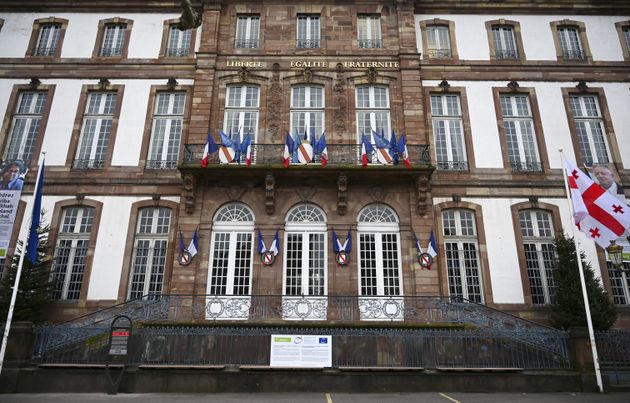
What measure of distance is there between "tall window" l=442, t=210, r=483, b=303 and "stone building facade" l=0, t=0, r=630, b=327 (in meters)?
0.08

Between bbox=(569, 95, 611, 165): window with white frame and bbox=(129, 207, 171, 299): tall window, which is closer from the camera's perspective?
bbox=(129, 207, 171, 299): tall window

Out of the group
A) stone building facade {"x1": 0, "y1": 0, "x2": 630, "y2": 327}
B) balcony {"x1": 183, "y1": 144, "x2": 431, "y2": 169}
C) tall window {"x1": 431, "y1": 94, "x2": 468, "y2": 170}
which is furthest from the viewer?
tall window {"x1": 431, "y1": 94, "x2": 468, "y2": 170}

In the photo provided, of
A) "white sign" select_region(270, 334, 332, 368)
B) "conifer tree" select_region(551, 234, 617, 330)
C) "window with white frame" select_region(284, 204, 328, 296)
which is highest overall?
"window with white frame" select_region(284, 204, 328, 296)

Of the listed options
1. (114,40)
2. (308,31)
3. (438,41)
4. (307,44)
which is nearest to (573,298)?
(438,41)

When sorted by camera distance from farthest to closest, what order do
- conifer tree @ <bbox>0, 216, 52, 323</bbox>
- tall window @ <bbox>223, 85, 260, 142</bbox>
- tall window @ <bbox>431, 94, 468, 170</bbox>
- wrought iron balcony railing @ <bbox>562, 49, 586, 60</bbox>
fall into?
wrought iron balcony railing @ <bbox>562, 49, 586, 60</bbox>, tall window @ <bbox>223, 85, 260, 142</bbox>, tall window @ <bbox>431, 94, 468, 170</bbox>, conifer tree @ <bbox>0, 216, 52, 323</bbox>

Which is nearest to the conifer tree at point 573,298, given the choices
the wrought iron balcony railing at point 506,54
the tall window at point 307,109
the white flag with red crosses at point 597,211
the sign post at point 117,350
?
the white flag with red crosses at point 597,211

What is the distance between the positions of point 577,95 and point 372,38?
917 cm

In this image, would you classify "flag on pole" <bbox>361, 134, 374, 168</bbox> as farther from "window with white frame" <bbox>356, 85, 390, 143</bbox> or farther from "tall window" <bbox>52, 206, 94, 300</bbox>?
"tall window" <bbox>52, 206, 94, 300</bbox>

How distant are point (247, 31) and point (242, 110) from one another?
4021mm

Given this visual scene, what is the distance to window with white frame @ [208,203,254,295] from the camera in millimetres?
15898

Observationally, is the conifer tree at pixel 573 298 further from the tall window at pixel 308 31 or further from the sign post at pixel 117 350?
the sign post at pixel 117 350

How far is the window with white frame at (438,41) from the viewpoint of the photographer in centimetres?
1966

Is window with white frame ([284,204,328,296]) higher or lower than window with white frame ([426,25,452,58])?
lower

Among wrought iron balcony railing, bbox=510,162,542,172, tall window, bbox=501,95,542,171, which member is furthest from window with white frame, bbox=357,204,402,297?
tall window, bbox=501,95,542,171
